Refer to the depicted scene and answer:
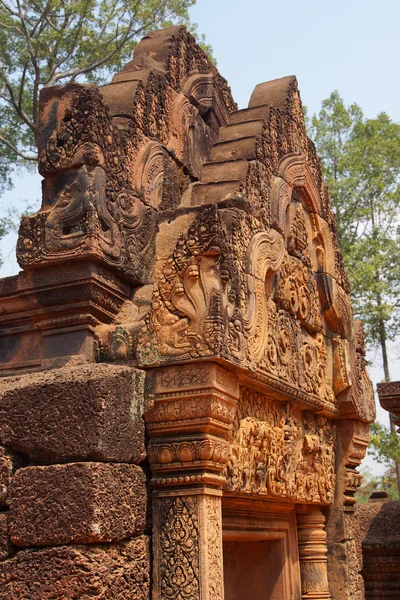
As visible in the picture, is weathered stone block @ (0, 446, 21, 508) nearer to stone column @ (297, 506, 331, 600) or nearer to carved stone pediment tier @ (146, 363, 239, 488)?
carved stone pediment tier @ (146, 363, 239, 488)

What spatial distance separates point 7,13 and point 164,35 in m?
10.8

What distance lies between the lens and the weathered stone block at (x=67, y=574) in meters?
3.33

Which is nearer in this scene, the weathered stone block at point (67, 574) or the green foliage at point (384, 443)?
the weathered stone block at point (67, 574)

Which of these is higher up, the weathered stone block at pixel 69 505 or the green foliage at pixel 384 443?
the green foliage at pixel 384 443

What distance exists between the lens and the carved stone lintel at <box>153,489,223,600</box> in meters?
3.67

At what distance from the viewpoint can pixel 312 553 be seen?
225 inches

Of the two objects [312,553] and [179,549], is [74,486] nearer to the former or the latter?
[179,549]

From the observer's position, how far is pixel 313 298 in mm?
5676

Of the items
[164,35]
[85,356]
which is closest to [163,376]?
[85,356]

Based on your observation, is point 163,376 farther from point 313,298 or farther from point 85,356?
point 313,298

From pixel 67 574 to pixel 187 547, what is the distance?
2.11ft

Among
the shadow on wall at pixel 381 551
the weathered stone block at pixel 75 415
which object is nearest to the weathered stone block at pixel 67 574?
the weathered stone block at pixel 75 415

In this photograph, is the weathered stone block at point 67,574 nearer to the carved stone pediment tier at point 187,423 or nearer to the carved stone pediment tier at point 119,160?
the carved stone pediment tier at point 187,423

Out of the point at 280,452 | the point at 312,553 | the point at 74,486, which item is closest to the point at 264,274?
the point at 280,452
